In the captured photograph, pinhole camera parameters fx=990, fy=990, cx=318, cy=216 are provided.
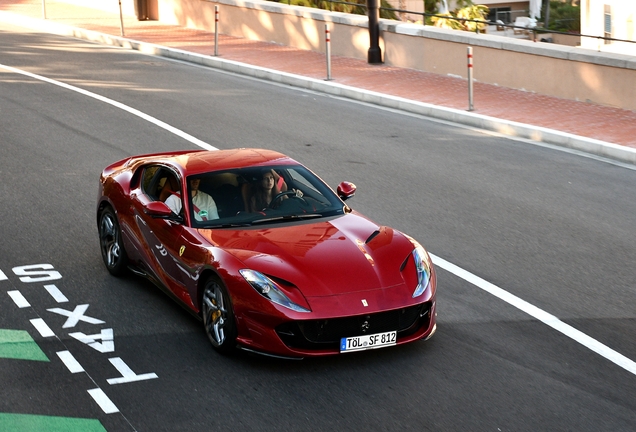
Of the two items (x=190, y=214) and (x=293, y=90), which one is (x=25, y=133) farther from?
(x=190, y=214)

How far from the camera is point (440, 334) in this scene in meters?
8.48

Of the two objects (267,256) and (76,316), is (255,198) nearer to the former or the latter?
(267,256)

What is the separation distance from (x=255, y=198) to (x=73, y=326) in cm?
196

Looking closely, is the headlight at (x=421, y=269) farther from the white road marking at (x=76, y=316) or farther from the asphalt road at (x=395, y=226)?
the white road marking at (x=76, y=316)

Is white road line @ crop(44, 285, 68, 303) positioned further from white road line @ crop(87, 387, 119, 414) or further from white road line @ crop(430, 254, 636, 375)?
white road line @ crop(430, 254, 636, 375)

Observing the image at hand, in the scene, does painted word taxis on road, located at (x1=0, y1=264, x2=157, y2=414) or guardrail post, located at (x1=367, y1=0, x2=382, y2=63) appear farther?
guardrail post, located at (x1=367, y1=0, x2=382, y2=63)

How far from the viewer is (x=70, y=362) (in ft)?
25.8

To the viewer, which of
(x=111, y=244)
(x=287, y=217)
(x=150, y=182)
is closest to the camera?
(x=287, y=217)

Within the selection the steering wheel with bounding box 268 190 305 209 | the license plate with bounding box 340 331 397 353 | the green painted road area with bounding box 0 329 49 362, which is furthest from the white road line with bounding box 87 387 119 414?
the steering wheel with bounding box 268 190 305 209

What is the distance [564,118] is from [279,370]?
12.0 m

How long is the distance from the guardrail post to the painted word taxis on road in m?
15.1

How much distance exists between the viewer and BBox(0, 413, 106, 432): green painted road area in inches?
263

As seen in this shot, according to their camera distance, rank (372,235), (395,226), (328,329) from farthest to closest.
Result: (395,226), (372,235), (328,329)

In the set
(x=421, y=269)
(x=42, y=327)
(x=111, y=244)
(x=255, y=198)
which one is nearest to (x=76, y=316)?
(x=42, y=327)
